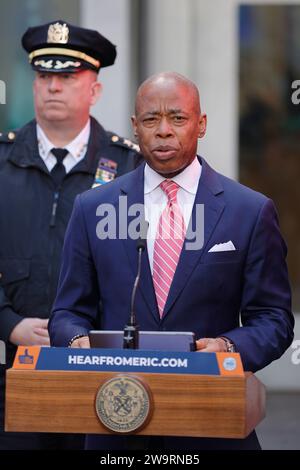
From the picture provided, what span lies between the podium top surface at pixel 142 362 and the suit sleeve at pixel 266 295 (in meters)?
0.56

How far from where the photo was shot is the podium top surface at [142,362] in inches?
143

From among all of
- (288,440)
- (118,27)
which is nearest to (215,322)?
(288,440)

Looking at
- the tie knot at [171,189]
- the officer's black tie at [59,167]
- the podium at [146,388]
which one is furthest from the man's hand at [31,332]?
the podium at [146,388]

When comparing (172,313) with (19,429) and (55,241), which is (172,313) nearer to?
(19,429)

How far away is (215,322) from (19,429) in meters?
0.91

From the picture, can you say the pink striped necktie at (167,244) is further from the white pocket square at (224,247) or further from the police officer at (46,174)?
the police officer at (46,174)

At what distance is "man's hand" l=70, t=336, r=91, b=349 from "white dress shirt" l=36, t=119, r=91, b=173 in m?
1.80

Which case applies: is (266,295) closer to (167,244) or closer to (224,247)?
(224,247)

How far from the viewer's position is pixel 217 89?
28.8 feet

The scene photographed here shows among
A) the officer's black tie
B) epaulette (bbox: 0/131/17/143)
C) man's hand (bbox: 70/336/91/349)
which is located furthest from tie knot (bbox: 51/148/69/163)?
man's hand (bbox: 70/336/91/349)

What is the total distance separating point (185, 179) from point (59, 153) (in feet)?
5.07

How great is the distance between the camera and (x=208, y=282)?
14.1 ft

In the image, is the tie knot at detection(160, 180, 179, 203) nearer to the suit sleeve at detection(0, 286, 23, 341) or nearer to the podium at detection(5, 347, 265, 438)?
the podium at detection(5, 347, 265, 438)

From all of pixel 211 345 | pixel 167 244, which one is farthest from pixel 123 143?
pixel 211 345
